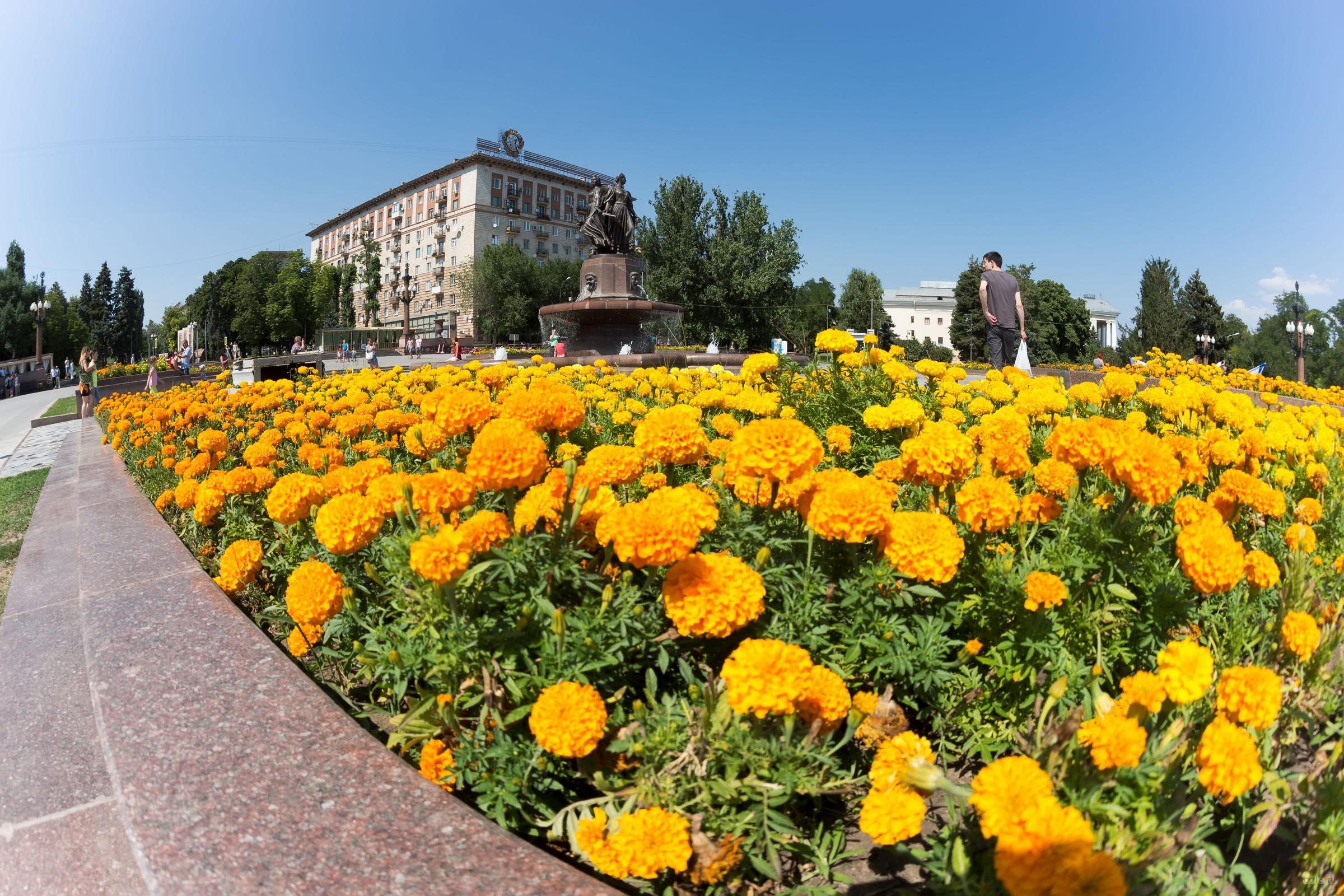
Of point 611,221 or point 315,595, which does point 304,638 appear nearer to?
point 315,595

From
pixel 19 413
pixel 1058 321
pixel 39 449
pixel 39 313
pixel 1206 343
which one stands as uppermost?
pixel 1058 321

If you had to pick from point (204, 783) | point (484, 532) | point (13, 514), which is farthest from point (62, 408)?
point (484, 532)

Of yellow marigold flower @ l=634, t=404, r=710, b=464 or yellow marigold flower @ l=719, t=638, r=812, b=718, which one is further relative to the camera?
yellow marigold flower @ l=634, t=404, r=710, b=464

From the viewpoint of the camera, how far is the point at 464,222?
68.9m

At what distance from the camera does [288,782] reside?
1.42 metres

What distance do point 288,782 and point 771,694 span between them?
39.4 inches

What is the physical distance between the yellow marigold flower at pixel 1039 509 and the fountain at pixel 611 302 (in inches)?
540

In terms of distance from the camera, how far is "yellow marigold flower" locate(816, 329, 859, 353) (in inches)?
141

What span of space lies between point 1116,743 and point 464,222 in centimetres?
7446

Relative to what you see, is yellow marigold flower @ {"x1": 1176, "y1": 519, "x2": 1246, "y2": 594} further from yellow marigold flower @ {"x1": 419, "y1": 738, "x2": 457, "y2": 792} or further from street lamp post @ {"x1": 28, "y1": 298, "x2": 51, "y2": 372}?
street lamp post @ {"x1": 28, "y1": 298, "x2": 51, "y2": 372}

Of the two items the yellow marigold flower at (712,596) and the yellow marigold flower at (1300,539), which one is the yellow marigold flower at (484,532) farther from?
the yellow marigold flower at (1300,539)

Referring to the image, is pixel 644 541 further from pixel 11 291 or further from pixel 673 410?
pixel 11 291

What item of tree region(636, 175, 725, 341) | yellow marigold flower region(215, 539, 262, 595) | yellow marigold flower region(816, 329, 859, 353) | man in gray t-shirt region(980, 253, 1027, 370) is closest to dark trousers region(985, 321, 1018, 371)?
man in gray t-shirt region(980, 253, 1027, 370)

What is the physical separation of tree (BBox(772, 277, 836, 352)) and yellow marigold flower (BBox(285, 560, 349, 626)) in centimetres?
388
